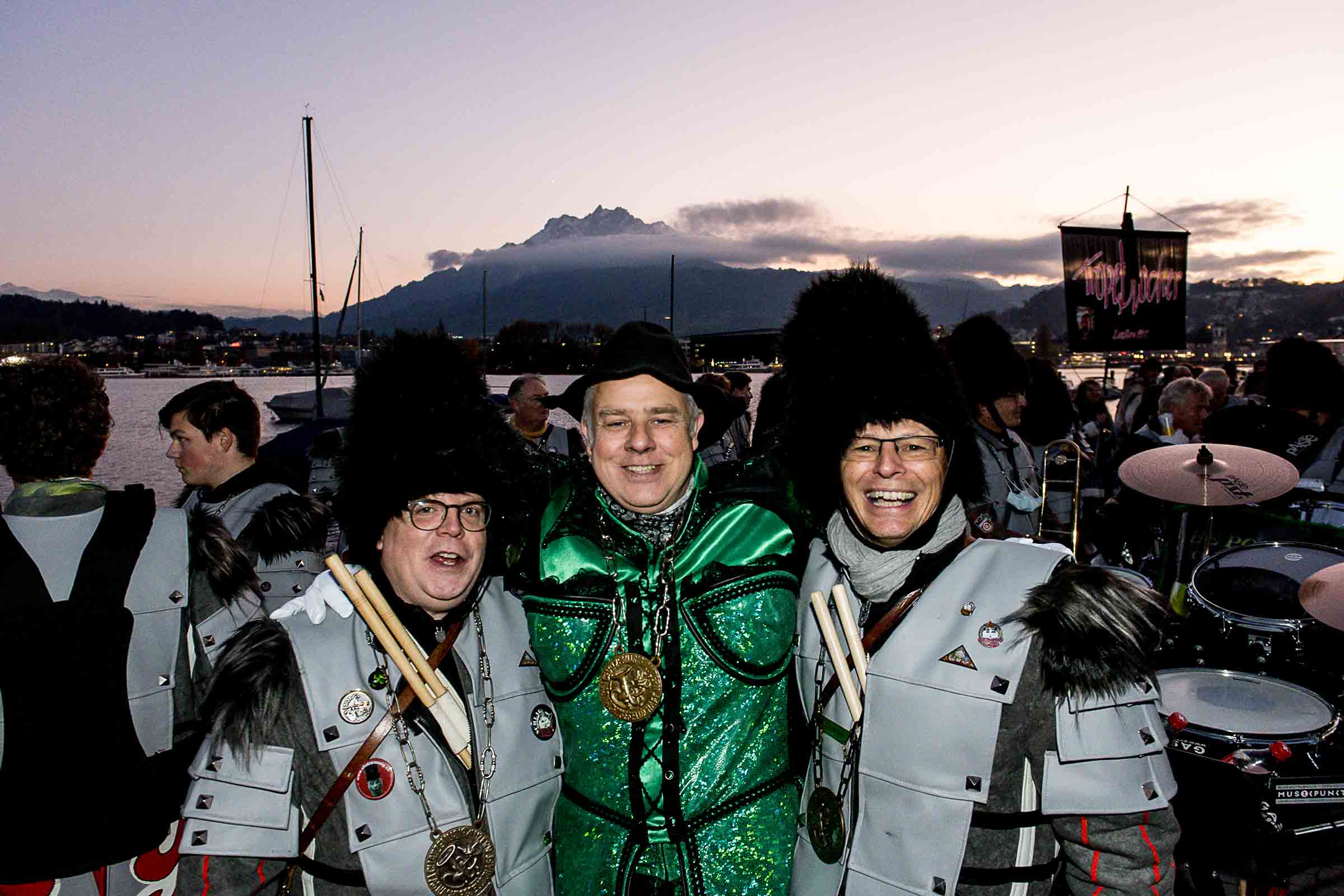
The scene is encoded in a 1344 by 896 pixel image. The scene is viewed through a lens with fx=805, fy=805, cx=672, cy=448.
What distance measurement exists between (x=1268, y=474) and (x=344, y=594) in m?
5.81

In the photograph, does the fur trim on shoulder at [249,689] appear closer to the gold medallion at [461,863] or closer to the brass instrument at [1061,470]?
the gold medallion at [461,863]

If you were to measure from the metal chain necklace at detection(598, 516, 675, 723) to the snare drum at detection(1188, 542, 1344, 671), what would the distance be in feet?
11.8

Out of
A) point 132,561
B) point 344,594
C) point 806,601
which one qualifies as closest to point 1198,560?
point 806,601

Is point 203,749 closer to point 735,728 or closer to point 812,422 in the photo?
point 735,728

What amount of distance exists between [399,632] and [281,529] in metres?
2.00

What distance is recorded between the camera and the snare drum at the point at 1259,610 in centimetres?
426

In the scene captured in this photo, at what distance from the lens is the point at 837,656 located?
210cm

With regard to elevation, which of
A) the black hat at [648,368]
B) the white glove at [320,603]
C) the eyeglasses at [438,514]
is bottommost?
the white glove at [320,603]

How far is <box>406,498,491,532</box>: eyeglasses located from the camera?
2193 mm

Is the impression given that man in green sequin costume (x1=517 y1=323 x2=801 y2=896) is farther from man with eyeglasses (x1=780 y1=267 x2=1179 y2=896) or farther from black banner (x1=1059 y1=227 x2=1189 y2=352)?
black banner (x1=1059 y1=227 x2=1189 y2=352)

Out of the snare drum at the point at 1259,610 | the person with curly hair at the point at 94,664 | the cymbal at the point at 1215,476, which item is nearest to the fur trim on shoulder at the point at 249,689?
the person with curly hair at the point at 94,664

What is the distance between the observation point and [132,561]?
265cm

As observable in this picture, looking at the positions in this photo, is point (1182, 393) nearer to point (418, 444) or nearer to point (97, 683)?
point (418, 444)

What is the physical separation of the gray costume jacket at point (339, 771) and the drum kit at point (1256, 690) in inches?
79.3
